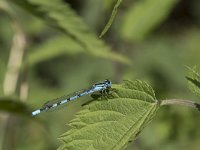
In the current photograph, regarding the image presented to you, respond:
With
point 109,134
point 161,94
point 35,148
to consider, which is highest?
point 109,134

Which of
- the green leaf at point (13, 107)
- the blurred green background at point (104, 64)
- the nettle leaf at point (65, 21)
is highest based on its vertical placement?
the nettle leaf at point (65, 21)

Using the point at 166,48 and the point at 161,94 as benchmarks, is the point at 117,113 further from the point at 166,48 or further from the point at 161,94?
the point at 166,48

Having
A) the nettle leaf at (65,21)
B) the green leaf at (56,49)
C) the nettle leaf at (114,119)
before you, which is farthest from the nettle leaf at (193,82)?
the green leaf at (56,49)

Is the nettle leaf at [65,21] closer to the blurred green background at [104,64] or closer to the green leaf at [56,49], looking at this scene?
the blurred green background at [104,64]

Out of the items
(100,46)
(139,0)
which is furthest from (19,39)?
(139,0)

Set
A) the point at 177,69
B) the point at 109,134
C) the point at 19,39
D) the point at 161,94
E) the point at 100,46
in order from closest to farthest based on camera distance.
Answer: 1. the point at 109,134
2. the point at 100,46
3. the point at 19,39
4. the point at 161,94
5. the point at 177,69

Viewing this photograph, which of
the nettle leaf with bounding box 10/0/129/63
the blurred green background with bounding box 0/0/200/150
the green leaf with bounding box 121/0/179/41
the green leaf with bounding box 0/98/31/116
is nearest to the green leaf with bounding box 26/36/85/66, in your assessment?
the blurred green background with bounding box 0/0/200/150
